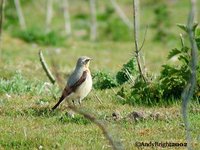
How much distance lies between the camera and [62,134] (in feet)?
26.6

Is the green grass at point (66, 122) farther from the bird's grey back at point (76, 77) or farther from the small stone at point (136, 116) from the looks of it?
the bird's grey back at point (76, 77)

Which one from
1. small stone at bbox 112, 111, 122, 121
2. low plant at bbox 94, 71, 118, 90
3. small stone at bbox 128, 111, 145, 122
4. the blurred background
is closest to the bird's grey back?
small stone at bbox 112, 111, 122, 121

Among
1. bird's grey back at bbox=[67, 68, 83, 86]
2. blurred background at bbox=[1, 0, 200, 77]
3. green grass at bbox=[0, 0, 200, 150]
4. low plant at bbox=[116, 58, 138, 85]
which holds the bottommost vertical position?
blurred background at bbox=[1, 0, 200, 77]

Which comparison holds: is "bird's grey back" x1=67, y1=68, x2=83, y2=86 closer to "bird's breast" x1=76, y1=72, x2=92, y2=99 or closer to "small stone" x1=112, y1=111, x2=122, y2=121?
"bird's breast" x1=76, y1=72, x2=92, y2=99

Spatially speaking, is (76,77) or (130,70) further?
(130,70)

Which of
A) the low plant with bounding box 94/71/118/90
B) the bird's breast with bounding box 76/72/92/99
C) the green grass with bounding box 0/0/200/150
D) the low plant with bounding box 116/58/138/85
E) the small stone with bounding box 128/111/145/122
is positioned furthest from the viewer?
the low plant with bounding box 94/71/118/90

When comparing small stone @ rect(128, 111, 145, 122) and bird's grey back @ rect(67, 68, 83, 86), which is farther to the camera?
bird's grey back @ rect(67, 68, 83, 86)

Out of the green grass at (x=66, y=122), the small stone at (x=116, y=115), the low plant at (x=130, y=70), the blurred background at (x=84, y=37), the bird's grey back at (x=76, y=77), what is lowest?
the blurred background at (x=84, y=37)

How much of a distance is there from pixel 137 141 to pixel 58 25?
1059 inches

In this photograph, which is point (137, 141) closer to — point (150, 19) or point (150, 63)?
point (150, 63)

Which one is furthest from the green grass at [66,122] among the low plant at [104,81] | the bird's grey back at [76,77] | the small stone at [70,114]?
the bird's grey back at [76,77]

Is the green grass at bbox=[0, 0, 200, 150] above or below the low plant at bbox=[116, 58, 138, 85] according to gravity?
below

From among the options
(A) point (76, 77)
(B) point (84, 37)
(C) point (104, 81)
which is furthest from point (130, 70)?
(B) point (84, 37)

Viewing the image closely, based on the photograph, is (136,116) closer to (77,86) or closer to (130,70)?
(77,86)
